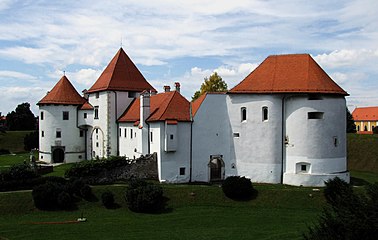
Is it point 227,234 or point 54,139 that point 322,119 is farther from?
point 54,139

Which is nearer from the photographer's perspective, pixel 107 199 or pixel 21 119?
pixel 107 199

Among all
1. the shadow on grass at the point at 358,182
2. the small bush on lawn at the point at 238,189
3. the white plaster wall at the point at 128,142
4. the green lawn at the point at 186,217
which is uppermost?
the white plaster wall at the point at 128,142

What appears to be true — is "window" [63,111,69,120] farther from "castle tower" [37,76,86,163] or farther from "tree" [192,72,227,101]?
"tree" [192,72,227,101]

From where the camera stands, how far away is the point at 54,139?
174 ft

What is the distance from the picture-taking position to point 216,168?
135 feet

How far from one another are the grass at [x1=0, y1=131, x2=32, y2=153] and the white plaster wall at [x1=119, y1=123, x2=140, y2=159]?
109ft

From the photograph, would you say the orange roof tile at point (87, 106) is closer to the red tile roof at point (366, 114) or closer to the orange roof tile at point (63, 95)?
the orange roof tile at point (63, 95)

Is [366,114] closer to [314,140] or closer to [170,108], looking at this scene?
[314,140]

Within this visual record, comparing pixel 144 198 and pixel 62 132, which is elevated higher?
pixel 62 132

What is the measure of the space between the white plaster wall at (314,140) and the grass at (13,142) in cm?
5245

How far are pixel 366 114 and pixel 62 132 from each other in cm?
8823

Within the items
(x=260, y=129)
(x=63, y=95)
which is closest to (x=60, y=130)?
(x=63, y=95)

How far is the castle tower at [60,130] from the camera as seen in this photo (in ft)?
175

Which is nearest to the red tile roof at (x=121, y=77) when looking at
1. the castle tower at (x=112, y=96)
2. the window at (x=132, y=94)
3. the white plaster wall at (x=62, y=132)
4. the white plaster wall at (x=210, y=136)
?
the castle tower at (x=112, y=96)
